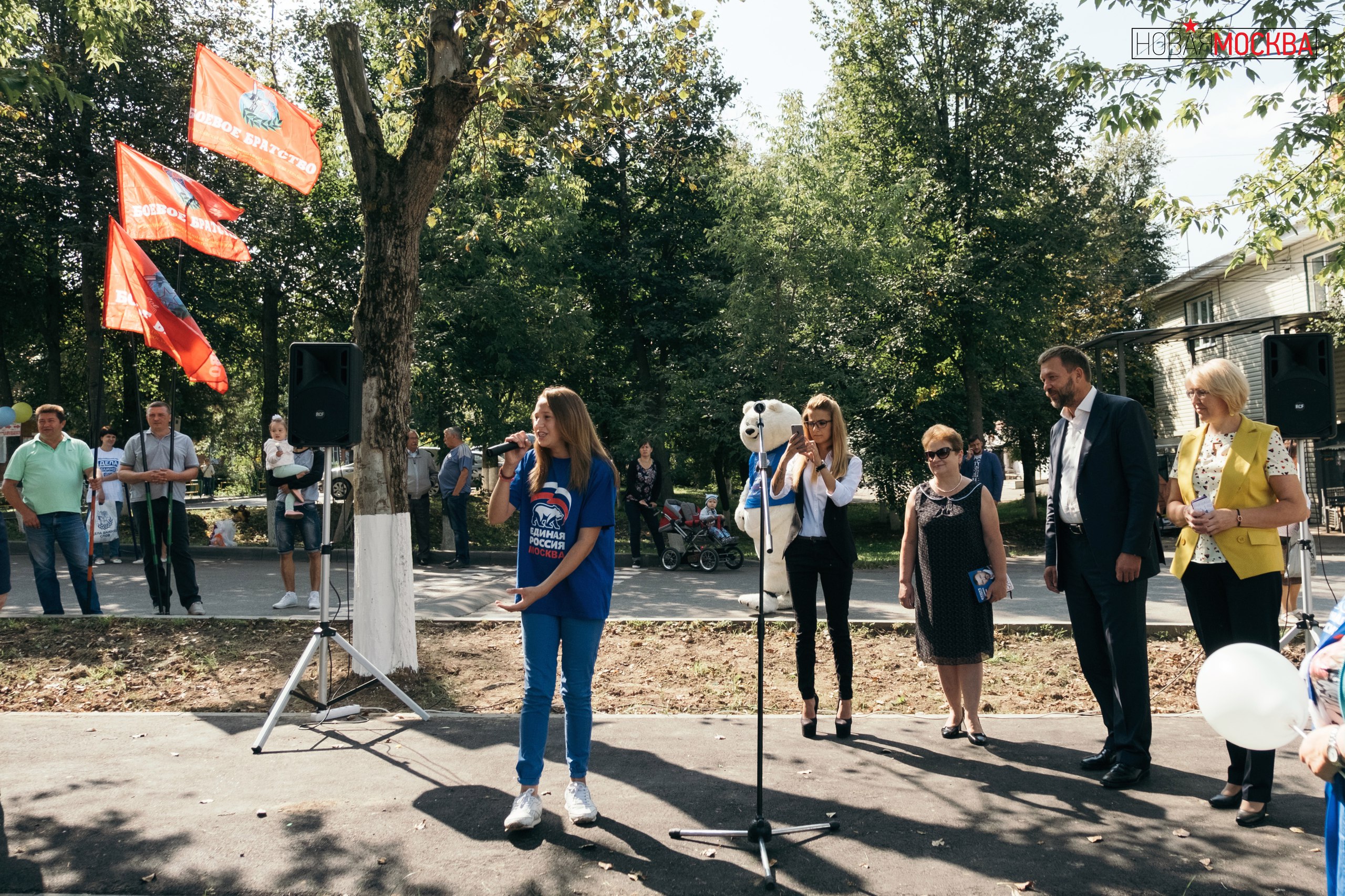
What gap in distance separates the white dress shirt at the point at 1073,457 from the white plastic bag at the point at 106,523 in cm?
1396

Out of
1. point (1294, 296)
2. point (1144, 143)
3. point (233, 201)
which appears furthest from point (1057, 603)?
point (1144, 143)

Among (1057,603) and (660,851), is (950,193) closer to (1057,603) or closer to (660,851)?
(1057,603)

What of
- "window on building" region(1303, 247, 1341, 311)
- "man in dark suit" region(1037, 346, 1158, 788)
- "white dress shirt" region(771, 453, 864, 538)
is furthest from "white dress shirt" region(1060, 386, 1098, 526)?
"window on building" region(1303, 247, 1341, 311)

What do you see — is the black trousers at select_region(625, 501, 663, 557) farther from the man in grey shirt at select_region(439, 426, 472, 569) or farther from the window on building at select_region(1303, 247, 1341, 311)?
the window on building at select_region(1303, 247, 1341, 311)

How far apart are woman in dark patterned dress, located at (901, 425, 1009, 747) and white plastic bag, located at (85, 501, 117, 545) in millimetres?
13110

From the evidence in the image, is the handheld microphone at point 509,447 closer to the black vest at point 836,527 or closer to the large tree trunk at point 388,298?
the black vest at point 836,527

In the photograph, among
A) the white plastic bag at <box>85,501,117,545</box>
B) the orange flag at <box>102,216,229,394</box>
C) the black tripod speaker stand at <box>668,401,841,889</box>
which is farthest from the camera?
the white plastic bag at <box>85,501,117,545</box>

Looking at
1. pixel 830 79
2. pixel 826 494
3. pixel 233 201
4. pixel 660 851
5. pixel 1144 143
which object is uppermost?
pixel 1144 143

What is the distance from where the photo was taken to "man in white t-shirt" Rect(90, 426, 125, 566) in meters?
14.6

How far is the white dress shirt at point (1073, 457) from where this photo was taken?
5.07m

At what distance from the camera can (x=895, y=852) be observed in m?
4.07

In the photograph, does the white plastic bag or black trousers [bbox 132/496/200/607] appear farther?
the white plastic bag

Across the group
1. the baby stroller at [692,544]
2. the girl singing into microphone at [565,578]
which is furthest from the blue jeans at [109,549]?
the girl singing into microphone at [565,578]

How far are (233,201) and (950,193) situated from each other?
56.4 ft
